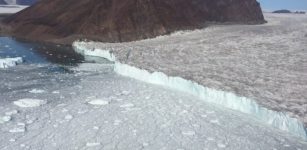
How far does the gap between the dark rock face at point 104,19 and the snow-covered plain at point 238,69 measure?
1.17 m

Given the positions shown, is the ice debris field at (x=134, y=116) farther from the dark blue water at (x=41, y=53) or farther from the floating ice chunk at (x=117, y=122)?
the dark blue water at (x=41, y=53)

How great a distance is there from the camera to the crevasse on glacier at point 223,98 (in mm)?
5723

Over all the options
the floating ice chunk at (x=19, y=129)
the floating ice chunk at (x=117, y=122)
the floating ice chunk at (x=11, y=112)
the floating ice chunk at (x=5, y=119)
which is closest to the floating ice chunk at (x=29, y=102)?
the floating ice chunk at (x=11, y=112)

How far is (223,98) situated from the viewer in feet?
22.8

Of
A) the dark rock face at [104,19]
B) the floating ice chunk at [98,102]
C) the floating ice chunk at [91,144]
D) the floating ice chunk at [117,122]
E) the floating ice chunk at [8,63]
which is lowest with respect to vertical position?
the floating ice chunk at [91,144]

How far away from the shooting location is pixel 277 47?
12.6 meters

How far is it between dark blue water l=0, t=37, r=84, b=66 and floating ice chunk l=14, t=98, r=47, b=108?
432 centimetres

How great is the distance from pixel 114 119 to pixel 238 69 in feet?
13.5

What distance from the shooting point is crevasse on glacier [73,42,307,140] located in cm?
572

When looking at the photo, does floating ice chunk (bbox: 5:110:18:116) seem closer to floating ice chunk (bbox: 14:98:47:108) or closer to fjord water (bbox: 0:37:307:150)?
fjord water (bbox: 0:37:307:150)

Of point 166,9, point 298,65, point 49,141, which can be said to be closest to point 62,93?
point 49,141

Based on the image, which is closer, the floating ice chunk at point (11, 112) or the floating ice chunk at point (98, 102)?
the floating ice chunk at point (11, 112)

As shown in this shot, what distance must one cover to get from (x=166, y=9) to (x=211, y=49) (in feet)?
20.6

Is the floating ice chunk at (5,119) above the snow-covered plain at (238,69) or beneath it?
beneath
